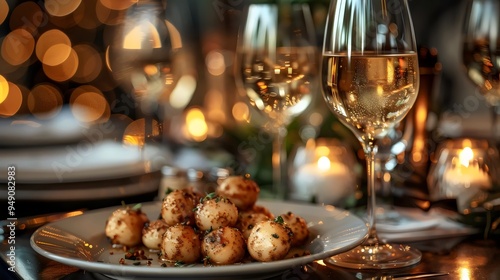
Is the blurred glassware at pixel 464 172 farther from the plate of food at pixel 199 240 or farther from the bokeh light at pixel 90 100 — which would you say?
the bokeh light at pixel 90 100

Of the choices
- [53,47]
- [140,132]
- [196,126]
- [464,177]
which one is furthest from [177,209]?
[53,47]

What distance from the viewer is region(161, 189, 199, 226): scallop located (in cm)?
Answer: 88

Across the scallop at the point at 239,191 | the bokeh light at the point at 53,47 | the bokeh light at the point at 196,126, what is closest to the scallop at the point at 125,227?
the scallop at the point at 239,191

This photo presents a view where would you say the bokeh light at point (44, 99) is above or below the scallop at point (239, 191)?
below

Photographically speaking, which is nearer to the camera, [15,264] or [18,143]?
[15,264]

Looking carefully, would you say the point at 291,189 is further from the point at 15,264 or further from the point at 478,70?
the point at 15,264

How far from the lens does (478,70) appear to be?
124 cm

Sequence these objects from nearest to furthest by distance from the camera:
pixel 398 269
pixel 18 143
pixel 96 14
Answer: pixel 398 269 < pixel 18 143 < pixel 96 14

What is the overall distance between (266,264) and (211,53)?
2.36m

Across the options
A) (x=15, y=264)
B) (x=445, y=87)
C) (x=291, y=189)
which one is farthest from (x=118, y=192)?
(x=445, y=87)

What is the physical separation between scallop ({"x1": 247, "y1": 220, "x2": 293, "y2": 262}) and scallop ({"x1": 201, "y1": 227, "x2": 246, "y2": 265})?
0.04ft

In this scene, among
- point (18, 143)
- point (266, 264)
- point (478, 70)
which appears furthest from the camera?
point (18, 143)

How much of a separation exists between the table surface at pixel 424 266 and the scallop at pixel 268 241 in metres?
0.03

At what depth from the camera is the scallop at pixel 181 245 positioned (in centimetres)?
81
